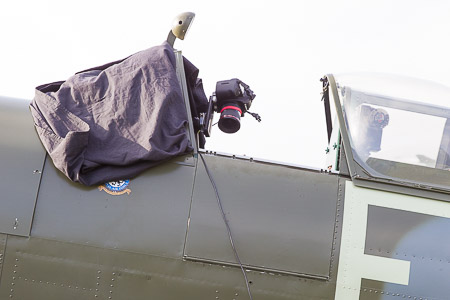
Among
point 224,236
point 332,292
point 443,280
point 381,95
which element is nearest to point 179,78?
point 224,236

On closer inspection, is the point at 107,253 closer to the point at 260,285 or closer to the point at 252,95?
the point at 260,285

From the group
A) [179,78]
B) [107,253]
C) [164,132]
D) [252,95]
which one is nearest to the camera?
[107,253]

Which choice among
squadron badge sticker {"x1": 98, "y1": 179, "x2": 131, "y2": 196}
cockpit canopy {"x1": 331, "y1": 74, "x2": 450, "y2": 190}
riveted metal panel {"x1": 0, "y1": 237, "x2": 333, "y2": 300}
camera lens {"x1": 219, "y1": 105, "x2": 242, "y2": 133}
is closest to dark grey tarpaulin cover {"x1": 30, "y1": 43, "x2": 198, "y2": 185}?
squadron badge sticker {"x1": 98, "y1": 179, "x2": 131, "y2": 196}

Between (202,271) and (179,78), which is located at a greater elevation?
(179,78)

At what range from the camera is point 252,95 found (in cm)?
429

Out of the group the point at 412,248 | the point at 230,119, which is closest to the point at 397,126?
the point at 412,248

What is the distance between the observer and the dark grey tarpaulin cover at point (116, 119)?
3.52 meters

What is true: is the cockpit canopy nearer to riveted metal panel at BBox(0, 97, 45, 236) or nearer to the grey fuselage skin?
the grey fuselage skin

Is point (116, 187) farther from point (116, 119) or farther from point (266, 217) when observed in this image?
point (266, 217)

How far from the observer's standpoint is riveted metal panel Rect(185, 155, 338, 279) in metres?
3.46

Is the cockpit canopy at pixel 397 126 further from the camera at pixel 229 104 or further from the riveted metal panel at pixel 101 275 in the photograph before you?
the riveted metal panel at pixel 101 275

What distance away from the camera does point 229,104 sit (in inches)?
163

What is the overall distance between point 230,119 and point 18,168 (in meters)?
1.64

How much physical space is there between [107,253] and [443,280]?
7.74 ft
